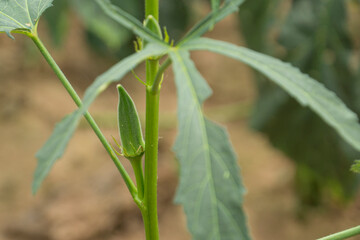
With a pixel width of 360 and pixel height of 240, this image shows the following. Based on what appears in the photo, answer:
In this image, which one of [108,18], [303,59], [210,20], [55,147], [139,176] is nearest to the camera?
[55,147]

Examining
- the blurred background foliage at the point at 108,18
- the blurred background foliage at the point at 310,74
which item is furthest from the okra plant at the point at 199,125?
the blurred background foliage at the point at 108,18

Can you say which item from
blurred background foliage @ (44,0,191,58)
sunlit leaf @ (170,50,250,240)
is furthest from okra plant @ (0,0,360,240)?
blurred background foliage @ (44,0,191,58)

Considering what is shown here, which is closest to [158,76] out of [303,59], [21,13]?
[21,13]

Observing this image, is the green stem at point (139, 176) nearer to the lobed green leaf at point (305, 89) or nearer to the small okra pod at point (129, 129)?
the small okra pod at point (129, 129)

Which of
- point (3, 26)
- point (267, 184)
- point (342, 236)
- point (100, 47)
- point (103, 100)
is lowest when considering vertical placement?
point (342, 236)

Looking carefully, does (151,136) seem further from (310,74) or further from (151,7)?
(310,74)

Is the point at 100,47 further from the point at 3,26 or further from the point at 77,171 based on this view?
the point at 3,26

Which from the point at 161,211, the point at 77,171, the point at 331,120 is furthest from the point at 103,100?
the point at 331,120
